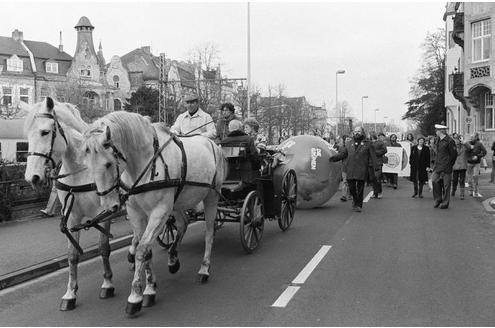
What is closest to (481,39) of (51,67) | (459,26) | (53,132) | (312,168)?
(459,26)

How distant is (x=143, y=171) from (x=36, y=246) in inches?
165

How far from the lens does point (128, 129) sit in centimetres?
502

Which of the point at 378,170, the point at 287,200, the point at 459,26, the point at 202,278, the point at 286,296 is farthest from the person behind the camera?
the point at 459,26

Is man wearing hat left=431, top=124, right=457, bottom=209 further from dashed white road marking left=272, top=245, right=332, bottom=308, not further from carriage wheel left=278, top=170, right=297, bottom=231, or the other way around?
dashed white road marking left=272, top=245, right=332, bottom=308

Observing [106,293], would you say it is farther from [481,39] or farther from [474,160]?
[481,39]

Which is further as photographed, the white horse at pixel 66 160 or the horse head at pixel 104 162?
the white horse at pixel 66 160

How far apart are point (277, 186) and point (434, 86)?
63.4 m

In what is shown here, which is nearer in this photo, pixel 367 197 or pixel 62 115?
pixel 62 115

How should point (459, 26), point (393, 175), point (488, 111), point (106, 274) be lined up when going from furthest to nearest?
point (459, 26), point (488, 111), point (393, 175), point (106, 274)

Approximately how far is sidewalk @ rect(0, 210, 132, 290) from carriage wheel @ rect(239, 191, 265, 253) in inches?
98.3

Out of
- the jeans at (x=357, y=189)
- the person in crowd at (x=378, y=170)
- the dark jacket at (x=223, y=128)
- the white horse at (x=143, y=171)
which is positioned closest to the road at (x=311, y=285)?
the white horse at (x=143, y=171)

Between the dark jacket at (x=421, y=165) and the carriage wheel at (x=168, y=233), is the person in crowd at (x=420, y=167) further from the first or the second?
the carriage wheel at (x=168, y=233)

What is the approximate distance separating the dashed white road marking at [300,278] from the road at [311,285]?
0.20ft

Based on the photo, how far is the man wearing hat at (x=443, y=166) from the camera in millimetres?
12781
